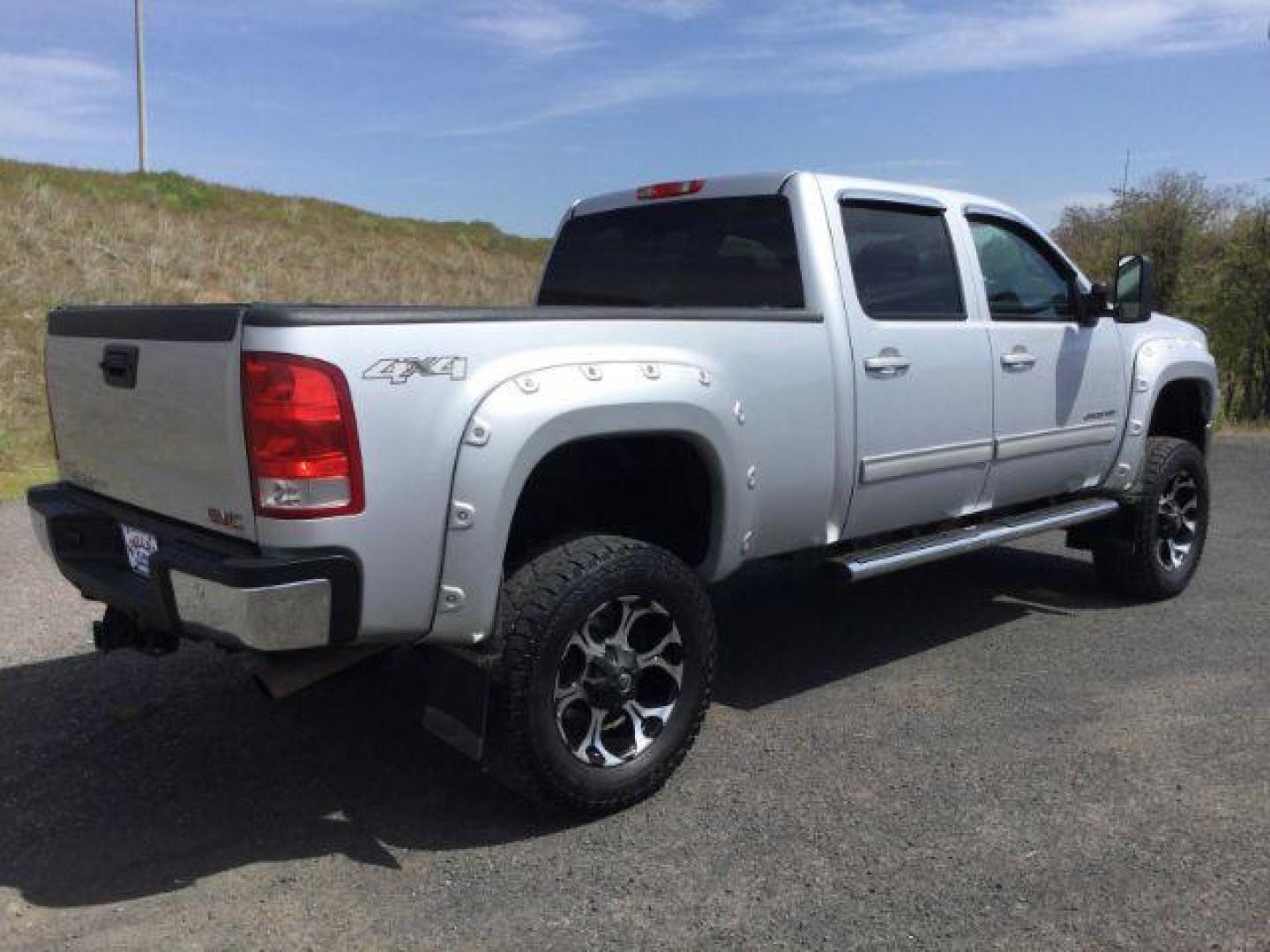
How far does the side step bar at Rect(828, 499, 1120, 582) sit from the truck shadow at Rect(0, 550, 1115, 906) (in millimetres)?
166

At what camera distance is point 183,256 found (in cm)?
2062

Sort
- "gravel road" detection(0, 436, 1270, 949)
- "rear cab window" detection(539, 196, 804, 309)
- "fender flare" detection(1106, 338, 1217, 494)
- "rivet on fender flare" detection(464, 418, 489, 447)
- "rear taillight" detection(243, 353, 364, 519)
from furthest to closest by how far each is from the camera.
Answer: "fender flare" detection(1106, 338, 1217, 494) → "rear cab window" detection(539, 196, 804, 309) → "rivet on fender flare" detection(464, 418, 489, 447) → "gravel road" detection(0, 436, 1270, 949) → "rear taillight" detection(243, 353, 364, 519)

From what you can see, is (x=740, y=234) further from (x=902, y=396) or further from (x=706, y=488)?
(x=706, y=488)

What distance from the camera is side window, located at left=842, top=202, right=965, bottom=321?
461 cm

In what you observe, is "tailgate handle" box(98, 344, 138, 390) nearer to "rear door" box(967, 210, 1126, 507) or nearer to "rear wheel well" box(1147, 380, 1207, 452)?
"rear door" box(967, 210, 1126, 507)

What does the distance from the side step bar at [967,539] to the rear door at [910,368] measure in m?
0.10

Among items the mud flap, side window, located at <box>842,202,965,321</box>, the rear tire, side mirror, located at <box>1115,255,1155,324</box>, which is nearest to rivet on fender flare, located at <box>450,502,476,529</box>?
the mud flap

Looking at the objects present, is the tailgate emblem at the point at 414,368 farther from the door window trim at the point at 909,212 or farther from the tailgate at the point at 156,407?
the door window trim at the point at 909,212

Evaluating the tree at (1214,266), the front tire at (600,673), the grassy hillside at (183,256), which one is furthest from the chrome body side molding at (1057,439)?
the tree at (1214,266)

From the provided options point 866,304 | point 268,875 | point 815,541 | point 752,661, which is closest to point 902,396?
point 866,304

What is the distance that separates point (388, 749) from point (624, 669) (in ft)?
3.60

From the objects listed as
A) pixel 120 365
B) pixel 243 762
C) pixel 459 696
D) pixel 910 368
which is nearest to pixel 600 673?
pixel 459 696

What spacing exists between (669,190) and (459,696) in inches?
99.1

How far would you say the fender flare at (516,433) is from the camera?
10.5ft
